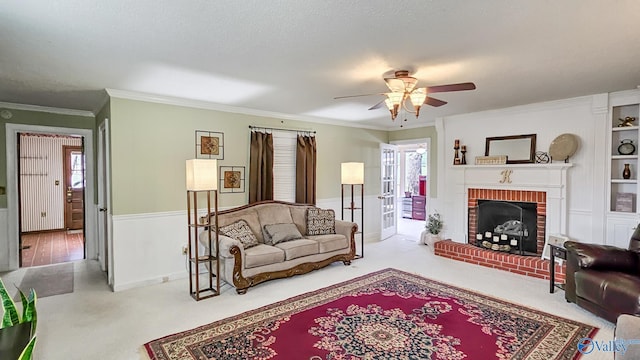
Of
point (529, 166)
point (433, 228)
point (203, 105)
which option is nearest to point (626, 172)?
point (529, 166)

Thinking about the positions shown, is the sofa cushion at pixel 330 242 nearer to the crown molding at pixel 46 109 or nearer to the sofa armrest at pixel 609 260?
the sofa armrest at pixel 609 260

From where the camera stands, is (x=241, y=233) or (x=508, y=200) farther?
(x=508, y=200)

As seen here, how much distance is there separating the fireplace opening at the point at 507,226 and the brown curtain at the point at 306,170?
286 centimetres

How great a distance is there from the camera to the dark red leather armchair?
292cm

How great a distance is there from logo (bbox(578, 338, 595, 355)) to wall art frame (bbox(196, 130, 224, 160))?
4477 millimetres

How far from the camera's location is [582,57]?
9.53ft

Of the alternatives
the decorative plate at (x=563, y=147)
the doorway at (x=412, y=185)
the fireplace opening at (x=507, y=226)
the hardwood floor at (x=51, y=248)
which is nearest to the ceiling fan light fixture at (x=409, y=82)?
the decorative plate at (x=563, y=147)

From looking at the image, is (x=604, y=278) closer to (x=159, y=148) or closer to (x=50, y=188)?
(x=159, y=148)

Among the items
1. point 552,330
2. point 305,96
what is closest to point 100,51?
point 305,96

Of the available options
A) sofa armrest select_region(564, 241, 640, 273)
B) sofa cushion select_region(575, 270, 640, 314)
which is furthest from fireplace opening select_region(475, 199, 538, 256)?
sofa cushion select_region(575, 270, 640, 314)

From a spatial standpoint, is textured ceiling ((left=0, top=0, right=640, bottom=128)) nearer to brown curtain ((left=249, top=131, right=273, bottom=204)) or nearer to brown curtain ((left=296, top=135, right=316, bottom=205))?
brown curtain ((left=249, top=131, right=273, bottom=204))

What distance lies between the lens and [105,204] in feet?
15.6

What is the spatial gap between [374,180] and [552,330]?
439 cm

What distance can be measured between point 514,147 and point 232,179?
14.4 ft
